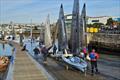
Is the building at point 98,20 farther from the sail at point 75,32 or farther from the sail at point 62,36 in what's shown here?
the sail at point 75,32

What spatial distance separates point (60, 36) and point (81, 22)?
4729 millimetres

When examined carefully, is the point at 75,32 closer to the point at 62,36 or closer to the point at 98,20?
the point at 62,36

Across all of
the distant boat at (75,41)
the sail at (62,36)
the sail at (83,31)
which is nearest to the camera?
the distant boat at (75,41)

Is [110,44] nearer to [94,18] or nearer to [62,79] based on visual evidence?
[62,79]

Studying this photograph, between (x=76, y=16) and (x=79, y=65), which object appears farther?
(x=76, y=16)

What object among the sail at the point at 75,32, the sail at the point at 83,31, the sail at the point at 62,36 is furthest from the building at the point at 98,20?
the sail at the point at 75,32

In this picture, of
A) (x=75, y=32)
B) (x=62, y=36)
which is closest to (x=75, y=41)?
(x=75, y=32)

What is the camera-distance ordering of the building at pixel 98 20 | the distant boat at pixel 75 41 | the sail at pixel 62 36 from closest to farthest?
the distant boat at pixel 75 41 → the sail at pixel 62 36 → the building at pixel 98 20

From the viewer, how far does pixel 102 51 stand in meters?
61.0

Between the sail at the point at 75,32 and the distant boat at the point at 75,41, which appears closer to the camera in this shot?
the distant boat at the point at 75,41

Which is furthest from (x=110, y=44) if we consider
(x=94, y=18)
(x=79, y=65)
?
(x=94, y=18)

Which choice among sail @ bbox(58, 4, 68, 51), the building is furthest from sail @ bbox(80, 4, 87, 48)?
the building

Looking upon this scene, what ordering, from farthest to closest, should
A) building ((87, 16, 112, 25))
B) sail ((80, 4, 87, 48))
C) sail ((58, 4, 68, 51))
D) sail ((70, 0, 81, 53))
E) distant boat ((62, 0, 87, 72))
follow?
building ((87, 16, 112, 25)) → sail ((58, 4, 68, 51)) → sail ((80, 4, 87, 48)) → sail ((70, 0, 81, 53)) → distant boat ((62, 0, 87, 72))

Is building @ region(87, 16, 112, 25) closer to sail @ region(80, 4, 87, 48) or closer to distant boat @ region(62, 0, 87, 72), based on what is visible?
sail @ region(80, 4, 87, 48)
